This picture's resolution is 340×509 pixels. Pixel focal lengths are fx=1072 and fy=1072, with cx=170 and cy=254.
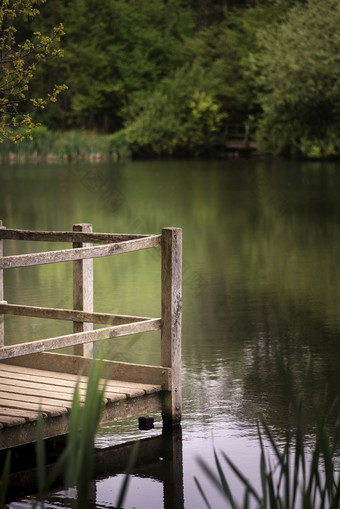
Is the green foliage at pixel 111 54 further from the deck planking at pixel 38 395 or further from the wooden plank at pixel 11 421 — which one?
the wooden plank at pixel 11 421

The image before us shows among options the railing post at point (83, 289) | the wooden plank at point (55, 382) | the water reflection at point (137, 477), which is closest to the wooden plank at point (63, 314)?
the railing post at point (83, 289)

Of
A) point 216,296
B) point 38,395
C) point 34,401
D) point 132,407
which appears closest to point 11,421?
point 34,401

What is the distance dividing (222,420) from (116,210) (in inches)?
→ 715

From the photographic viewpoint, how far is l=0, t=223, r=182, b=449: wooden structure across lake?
6188 millimetres

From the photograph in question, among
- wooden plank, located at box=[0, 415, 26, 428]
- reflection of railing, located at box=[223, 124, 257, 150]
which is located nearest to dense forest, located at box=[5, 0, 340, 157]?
reflection of railing, located at box=[223, 124, 257, 150]

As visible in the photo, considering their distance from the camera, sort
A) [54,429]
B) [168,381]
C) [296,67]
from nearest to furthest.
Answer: [54,429] → [168,381] → [296,67]

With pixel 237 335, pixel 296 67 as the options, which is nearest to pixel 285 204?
pixel 237 335

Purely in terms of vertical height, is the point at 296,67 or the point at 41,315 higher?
the point at 296,67

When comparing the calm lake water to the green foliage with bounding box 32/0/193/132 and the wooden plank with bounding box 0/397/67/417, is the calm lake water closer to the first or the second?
the wooden plank with bounding box 0/397/67/417

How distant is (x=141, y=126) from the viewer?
61.7 metres

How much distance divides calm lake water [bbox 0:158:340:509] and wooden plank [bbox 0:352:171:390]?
36 cm

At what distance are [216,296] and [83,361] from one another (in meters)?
5.51

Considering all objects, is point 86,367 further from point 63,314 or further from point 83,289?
point 83,289

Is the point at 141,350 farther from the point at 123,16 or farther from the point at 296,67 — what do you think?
the point at 123,16
